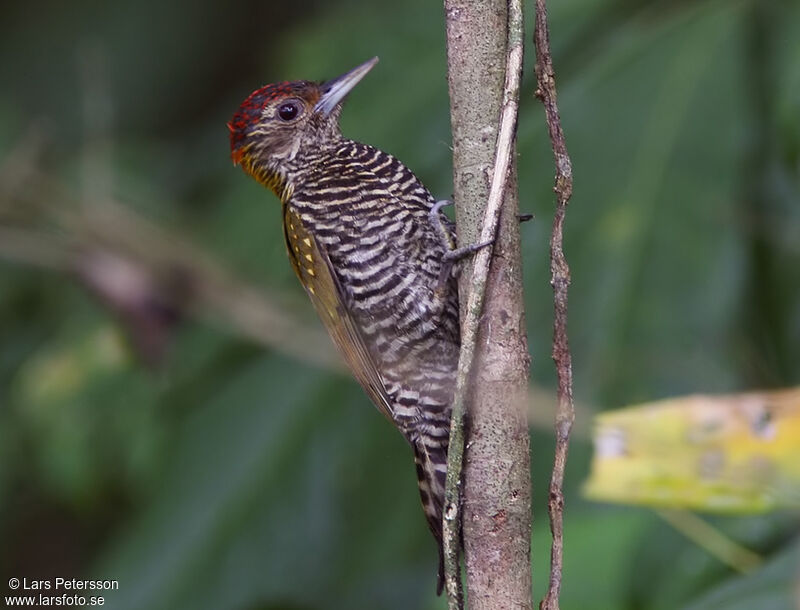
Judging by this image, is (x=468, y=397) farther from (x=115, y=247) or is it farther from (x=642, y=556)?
(x=115, y=247)

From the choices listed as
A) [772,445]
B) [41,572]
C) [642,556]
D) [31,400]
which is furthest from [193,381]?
[41,572]

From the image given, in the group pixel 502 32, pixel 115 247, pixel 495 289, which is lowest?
pixel 495 289

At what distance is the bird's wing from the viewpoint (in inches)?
99.2

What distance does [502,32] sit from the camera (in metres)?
1.70

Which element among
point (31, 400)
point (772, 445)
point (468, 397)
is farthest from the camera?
point (31, 400)

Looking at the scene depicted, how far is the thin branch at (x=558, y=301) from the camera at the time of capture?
167cm

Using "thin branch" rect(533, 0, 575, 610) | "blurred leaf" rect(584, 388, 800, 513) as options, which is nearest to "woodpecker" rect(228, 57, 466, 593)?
"blurred leaf" rect(584, 388, 800, 513)

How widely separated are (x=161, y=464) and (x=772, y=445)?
2.18 meters

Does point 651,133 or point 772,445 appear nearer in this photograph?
point 772,445

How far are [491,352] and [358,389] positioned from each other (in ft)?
5.67

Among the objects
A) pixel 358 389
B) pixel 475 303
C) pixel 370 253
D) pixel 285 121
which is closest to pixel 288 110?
pixel 285 121

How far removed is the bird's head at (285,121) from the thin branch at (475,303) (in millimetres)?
1264

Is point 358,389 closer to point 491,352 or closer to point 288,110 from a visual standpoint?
point 288,110

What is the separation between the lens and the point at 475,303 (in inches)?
65.9
